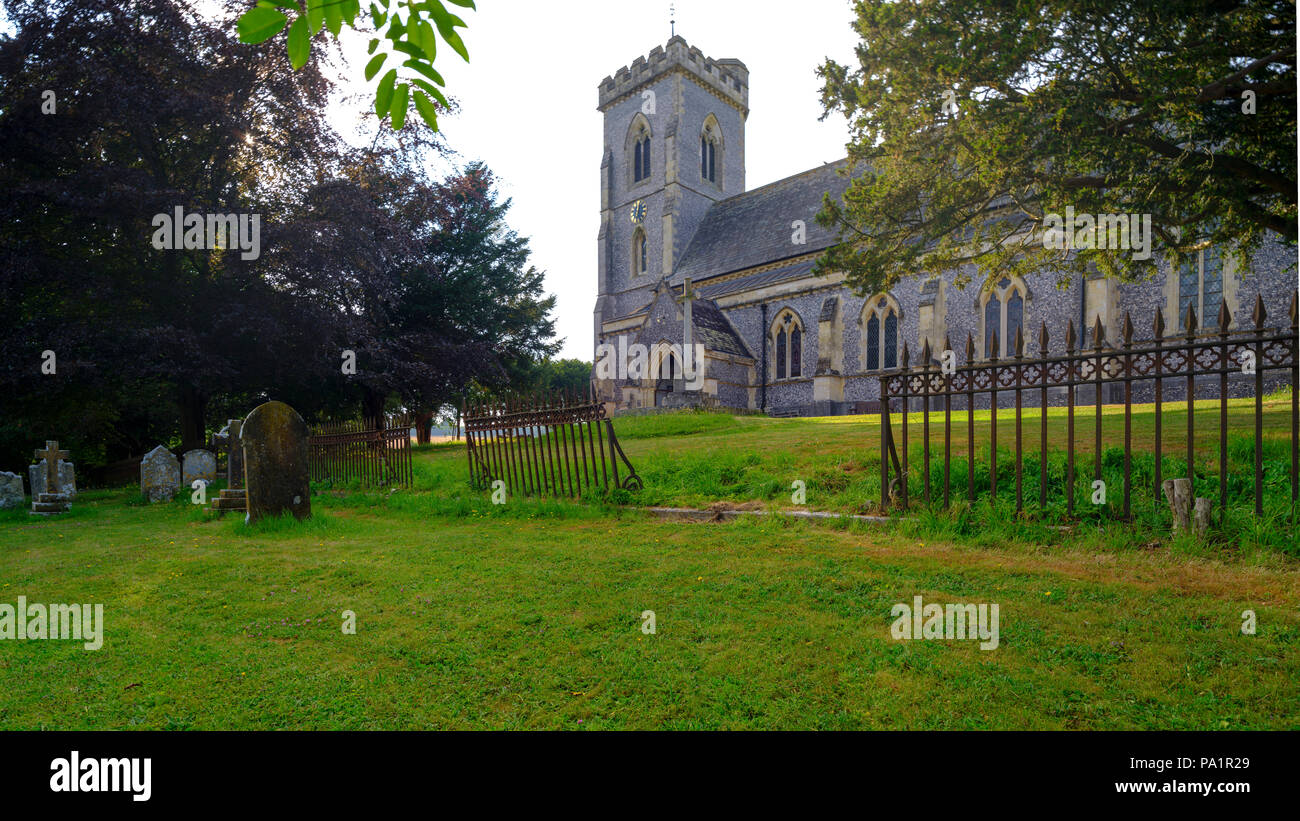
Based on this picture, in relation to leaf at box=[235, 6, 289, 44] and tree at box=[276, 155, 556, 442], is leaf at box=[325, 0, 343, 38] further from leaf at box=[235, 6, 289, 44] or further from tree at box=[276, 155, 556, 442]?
tree at box=[276, 155, 556, 442]

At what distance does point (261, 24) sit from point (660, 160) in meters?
37.0

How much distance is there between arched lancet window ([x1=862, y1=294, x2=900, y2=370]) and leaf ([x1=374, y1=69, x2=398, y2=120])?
24483mm

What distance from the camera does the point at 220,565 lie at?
19.5 ft

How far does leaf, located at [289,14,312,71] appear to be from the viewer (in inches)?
86.7

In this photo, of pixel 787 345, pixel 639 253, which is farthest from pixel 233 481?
pixel 639 253

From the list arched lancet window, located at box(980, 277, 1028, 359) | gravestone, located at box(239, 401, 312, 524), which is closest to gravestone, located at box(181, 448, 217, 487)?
gravestone, located at box(239, 401, 312, 524)

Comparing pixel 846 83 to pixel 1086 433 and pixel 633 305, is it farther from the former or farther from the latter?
pixel 633 305

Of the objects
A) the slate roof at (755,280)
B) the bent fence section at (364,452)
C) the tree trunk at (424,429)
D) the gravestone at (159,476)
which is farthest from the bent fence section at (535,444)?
the tree trunk at (424,429)

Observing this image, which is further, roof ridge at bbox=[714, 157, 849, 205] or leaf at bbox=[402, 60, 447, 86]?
roof ridge at bbox=[714, 157, 849, 205]

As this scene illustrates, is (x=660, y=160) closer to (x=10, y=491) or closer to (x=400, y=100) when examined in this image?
(x=10, y=491)

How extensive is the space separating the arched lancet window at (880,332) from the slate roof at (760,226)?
12.7ft

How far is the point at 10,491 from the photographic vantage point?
40.9 feet

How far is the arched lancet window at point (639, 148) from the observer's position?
37.8 metres
